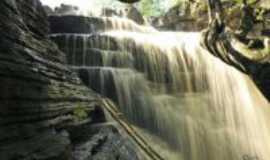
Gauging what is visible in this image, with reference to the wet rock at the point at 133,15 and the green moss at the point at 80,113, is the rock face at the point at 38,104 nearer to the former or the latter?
the green moss at the point at 80,113

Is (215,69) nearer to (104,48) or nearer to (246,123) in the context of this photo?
(246,123)

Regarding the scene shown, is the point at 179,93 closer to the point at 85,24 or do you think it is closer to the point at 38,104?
the point at 85,24

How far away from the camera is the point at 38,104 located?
3.51m

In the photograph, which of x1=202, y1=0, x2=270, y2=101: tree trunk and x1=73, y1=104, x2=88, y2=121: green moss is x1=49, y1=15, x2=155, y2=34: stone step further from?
x1=73, y1=104, x2=88, y2=121: green moss

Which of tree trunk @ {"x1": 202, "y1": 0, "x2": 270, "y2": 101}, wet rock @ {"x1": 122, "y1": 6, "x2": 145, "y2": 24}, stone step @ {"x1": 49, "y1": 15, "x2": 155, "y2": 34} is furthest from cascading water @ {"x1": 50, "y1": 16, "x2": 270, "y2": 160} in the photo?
wet rock @ {"x1": 122, "y1": 6, "x2": 145, "y2": 24}

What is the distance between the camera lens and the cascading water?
849 cm

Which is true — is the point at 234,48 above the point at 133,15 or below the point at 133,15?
below

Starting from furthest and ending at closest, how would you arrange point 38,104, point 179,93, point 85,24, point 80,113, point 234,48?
point 85,24 → point 179,93 → point 234,48 → point 80,113 → point 38,104

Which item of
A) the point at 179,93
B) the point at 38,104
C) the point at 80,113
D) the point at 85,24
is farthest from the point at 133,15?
the point at 38,104

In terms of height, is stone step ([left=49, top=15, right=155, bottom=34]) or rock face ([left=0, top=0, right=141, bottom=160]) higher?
stone step ([left=49, top=15, right=155, bottom=34])

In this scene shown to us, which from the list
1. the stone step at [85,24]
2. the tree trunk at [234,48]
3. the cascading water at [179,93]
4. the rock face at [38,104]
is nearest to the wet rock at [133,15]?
the stone step at [85,24]

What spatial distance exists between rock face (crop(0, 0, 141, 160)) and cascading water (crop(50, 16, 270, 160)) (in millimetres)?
2404

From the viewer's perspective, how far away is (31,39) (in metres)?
4.06

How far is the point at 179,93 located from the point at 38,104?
23.6 ft
